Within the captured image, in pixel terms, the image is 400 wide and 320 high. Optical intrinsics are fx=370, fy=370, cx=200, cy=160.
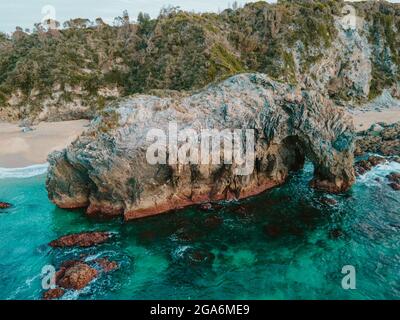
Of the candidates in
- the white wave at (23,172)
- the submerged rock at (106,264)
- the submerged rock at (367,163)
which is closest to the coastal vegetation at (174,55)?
the white wave at (23,172)

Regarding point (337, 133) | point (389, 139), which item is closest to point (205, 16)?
point (389, 139)

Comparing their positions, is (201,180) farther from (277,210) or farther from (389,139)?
(389,139)

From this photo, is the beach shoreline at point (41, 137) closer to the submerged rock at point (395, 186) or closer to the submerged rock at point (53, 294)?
the submerged rock at point (395, 186)

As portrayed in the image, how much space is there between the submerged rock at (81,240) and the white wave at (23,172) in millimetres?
15740

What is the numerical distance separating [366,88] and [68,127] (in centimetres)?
5168

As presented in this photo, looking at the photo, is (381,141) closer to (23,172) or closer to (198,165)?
(198,165)

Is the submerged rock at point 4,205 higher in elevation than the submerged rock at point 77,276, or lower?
higher

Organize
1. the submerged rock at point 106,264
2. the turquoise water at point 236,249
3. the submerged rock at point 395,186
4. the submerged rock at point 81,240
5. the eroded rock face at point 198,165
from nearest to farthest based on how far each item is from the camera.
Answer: the turquoise water at point 236,249 → the submerged rock at point 106,264 → the submerged rock at point 81,240 → the eroded rock face at point 198,165 → the submerged rock at point 395,186

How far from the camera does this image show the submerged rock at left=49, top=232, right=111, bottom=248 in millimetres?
25641

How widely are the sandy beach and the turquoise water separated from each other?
36.9 feet

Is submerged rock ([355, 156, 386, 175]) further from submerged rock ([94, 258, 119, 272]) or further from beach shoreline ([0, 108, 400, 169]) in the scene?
submerged rock ([94, 258, 119, 272])

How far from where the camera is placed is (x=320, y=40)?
6525 cm

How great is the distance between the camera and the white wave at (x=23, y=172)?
38.9 meters

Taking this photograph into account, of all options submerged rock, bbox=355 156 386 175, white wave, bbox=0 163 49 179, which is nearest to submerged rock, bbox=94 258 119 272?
white wave, bbox=0 163 49 179
